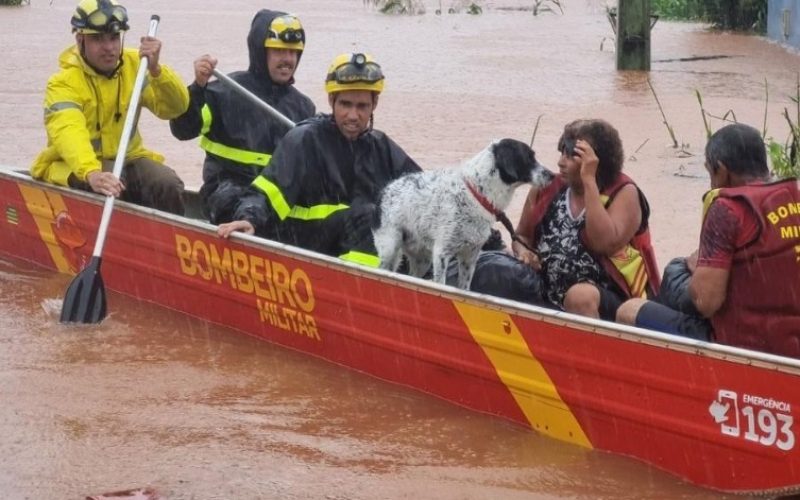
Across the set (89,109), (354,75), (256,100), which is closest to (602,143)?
(354,75)

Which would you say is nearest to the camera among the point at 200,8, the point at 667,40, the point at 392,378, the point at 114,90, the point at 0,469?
the point at 0,469

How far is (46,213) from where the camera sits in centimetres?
859

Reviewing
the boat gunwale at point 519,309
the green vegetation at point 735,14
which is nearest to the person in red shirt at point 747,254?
the boat gunwale at point 519,309

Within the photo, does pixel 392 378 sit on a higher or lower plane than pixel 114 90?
lower

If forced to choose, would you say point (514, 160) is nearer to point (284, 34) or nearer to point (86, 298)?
point (284, 34)

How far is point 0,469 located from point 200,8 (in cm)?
2141

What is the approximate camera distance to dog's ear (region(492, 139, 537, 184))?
244 inches

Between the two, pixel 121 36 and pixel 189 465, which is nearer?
pixel 189 465

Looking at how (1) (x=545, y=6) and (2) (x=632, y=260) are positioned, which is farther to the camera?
(1) (x=545, y=6)

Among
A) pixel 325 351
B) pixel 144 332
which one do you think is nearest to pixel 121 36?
pixel 144 332

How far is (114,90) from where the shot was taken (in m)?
8.32

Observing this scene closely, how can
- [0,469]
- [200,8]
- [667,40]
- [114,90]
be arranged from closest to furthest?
1. [0,469]
2. [114,90]
3. [667,40]
4. [200,8]

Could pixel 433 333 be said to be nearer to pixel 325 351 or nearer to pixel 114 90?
pixel 325 351

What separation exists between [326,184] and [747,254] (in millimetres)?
2420
